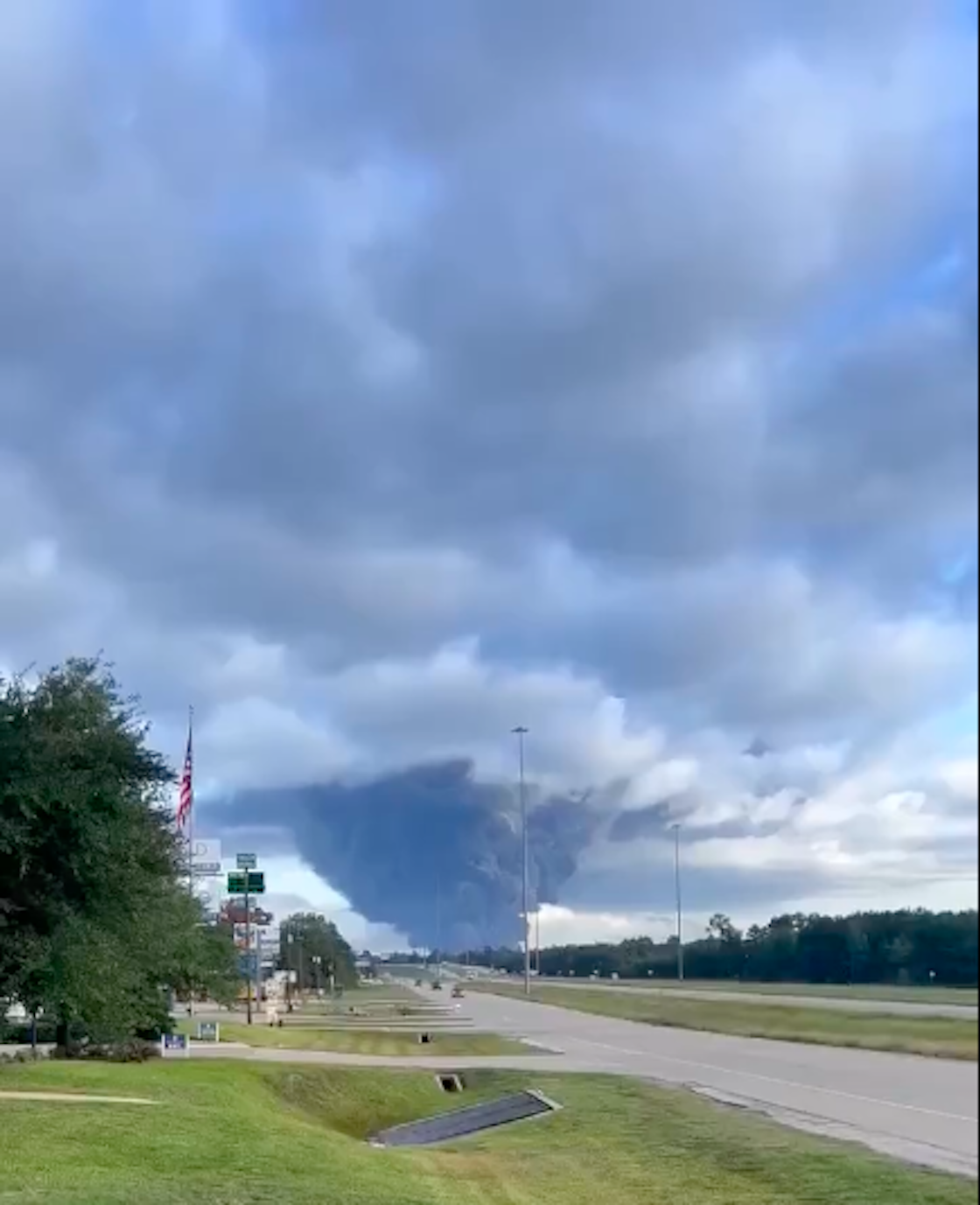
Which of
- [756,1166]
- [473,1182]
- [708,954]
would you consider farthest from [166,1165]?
[708,954]

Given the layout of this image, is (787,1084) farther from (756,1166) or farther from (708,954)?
(708,954)

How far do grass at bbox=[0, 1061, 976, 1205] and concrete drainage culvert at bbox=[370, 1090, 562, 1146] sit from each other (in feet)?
1.52

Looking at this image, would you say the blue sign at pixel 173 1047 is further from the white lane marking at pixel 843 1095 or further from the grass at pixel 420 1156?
the white lane marking at pixel 843 1095

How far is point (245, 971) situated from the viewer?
6378 cm

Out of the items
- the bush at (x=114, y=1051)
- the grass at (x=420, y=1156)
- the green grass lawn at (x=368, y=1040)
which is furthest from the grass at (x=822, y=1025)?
the bush at (x=114, y=1051)

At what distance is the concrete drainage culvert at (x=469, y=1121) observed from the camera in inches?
754

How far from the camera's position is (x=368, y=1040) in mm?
49062

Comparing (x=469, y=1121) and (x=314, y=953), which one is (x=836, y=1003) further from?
(x=314, y=953)

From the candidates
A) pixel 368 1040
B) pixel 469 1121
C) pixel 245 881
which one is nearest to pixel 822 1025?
pixel 469 1121

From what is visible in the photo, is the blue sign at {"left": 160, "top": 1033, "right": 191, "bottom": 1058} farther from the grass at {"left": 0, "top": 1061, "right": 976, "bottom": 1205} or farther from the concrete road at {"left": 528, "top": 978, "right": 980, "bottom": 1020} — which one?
the concrete road at {"left": 528, "top": 978, "right": 980, "bottom": 1020}

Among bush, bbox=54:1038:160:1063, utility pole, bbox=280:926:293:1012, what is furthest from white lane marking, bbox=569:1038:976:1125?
utility pole, bbox=280:926:293:1012

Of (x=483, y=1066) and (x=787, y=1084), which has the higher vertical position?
(x=787, y=1084)

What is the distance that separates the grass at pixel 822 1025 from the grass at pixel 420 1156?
0.54m

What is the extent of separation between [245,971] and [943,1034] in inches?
2430
